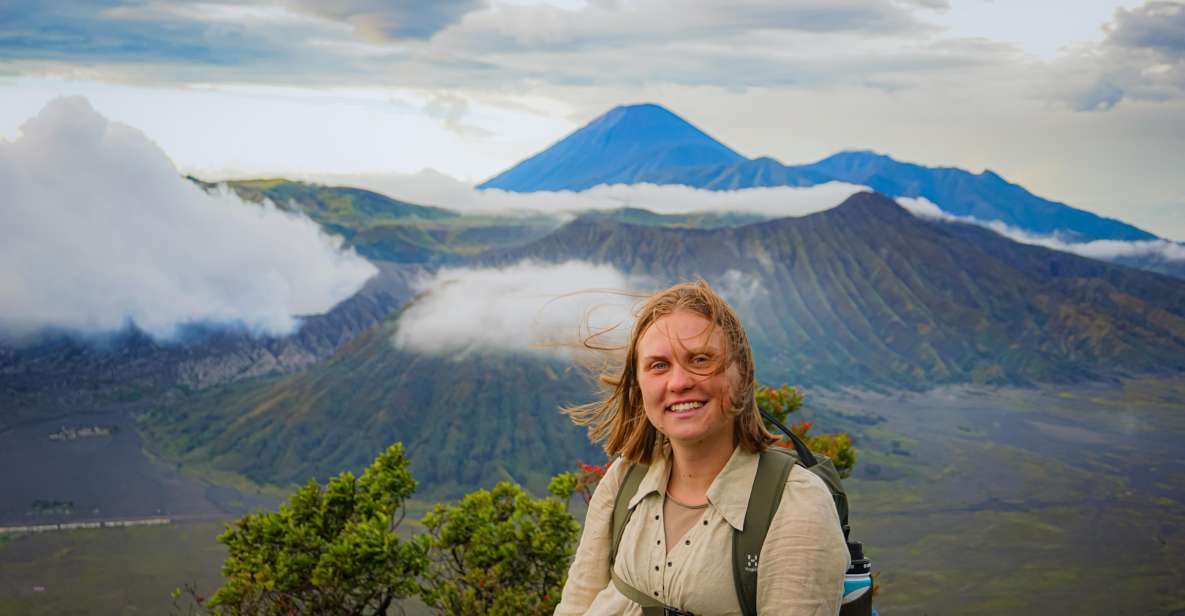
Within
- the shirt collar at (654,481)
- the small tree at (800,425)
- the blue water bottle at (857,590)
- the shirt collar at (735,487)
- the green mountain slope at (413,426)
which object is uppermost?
the shirt collar at (735,487)

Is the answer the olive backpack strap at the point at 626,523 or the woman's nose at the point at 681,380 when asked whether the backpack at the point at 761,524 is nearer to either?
the olive backpack strap at the point at 626,523

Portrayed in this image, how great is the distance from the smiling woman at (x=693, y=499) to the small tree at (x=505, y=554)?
34.6 feet

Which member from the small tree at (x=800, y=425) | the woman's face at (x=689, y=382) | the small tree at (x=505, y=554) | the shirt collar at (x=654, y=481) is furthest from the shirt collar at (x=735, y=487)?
the small tree at (x=800, y=425)

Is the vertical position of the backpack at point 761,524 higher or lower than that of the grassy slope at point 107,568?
higher

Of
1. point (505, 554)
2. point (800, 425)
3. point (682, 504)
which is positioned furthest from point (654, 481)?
point (800, 425)

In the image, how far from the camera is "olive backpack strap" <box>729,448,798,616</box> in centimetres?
312

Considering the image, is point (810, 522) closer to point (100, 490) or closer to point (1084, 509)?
point (1084, 509)

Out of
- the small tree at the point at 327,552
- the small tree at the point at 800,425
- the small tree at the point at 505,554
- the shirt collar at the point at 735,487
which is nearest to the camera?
the shirt collar at the point at 735,487

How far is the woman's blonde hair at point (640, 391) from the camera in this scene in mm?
3377

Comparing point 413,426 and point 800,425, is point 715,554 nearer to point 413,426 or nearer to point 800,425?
point 800,425

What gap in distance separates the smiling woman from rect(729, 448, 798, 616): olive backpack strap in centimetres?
1

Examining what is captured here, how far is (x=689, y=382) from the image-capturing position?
3365mm

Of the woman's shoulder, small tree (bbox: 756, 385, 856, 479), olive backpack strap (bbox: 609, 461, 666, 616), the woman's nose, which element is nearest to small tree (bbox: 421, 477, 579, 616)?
small tree (bbox: 756, 385, 856, 479)

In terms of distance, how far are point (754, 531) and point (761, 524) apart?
1.3 inches
